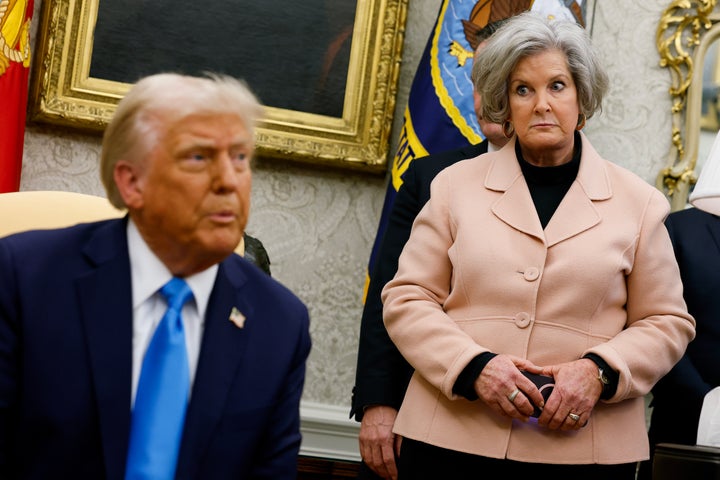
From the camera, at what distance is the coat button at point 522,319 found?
7.85 ft

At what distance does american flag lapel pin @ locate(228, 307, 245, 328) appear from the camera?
A: 156 centimetres

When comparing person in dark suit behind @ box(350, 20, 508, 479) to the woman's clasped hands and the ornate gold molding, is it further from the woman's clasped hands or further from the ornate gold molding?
the ornate gold molding

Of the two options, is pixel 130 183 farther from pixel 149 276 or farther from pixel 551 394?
pixel 551 394

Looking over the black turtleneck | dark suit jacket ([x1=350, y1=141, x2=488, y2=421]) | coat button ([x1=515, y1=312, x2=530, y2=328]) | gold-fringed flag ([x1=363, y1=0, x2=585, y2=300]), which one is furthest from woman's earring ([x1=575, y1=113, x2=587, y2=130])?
gold-fringed flag ([x1=363, y1=0, x2=585, y2=300])

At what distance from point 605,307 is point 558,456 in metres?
0.39

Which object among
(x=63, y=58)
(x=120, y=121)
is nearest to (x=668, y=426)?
(x=120, y=121)

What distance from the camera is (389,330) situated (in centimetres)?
257

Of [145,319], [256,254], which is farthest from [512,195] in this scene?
[256,254]

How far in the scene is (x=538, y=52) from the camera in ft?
Result: 8.67

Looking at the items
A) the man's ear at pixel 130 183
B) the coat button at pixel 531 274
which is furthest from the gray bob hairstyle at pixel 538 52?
the man's ear at pixel 130 183

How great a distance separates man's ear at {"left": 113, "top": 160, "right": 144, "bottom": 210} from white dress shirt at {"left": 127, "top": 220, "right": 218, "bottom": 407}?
0.08 m

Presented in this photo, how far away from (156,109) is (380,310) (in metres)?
1.55

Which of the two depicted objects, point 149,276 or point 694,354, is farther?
point 694,354

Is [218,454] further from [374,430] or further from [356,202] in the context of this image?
[356,202]
